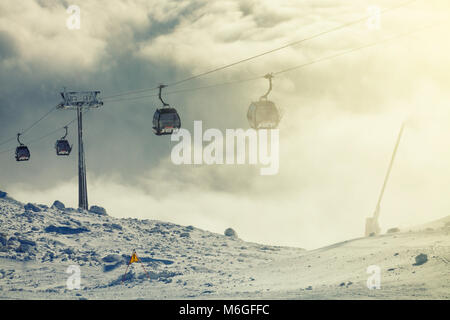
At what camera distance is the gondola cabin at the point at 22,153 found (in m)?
53.2

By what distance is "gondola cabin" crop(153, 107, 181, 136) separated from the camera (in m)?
29.3

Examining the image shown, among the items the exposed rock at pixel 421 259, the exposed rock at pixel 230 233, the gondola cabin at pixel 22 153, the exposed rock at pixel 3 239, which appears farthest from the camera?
the exposed rock at pixel 230 233

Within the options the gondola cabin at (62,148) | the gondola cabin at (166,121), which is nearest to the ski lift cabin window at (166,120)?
the gondola cabin at (166,121)

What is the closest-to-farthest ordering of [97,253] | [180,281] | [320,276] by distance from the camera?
[320,276], [180,281], [97,253]

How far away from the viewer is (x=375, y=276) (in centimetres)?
2583

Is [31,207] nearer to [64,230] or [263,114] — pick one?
[64,230]

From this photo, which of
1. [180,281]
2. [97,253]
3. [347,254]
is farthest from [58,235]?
[347,254]

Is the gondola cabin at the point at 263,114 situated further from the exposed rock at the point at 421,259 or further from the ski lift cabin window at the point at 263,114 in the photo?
the exposed rock at the point at 421,259

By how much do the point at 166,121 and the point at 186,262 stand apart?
1621 centimetres

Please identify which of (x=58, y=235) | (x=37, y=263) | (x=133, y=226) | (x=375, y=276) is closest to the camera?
(x=375, y=276)

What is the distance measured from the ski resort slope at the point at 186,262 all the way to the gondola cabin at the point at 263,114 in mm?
7577

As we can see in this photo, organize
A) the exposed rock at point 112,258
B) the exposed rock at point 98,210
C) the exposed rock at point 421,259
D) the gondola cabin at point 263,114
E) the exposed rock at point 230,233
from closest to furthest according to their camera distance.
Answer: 1. the gondola cabin at point 263,114
2. the exposed rock at point 421,259
3. the exposed rock at point 112,258
4. the exposed rock at point 230,233
5. the exposed rock at point 98,210

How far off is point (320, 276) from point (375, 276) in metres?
4.04
